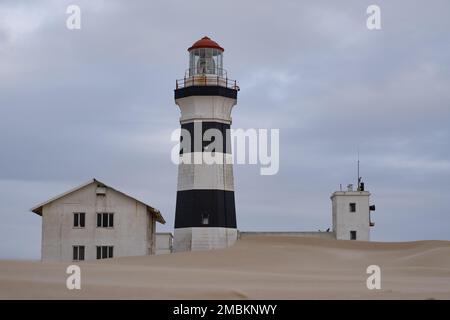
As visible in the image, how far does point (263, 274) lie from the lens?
91.5 feet

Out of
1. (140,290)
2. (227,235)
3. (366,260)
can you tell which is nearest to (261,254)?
(227,235)

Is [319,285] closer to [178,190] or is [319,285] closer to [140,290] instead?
[140,290]

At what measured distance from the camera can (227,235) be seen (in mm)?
37781

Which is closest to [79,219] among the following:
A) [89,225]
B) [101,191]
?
[89,225]

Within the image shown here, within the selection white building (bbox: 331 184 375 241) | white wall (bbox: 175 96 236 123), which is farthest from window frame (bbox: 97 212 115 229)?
white building (bbox: 331 184 375 241)

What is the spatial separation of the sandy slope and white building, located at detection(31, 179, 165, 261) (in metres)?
2.83

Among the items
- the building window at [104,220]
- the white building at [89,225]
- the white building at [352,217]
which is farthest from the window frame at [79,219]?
the white building at [352,217]

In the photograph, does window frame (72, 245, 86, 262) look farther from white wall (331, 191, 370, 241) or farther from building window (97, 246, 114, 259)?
white wall (331, 191, 370, 241)

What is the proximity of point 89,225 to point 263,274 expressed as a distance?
11.9 meters

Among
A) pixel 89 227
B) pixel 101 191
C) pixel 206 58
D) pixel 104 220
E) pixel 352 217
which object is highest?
pixel 206 58

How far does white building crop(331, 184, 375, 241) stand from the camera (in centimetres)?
4278

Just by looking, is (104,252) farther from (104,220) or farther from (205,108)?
(205,108)

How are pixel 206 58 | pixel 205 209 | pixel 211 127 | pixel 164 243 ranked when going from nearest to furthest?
pixel 205 209
pixel 211 127
pixel 206 58
pixel 164 243
